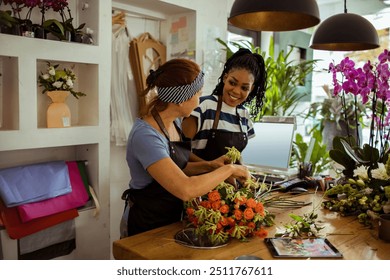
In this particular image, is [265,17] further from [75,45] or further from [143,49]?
[143,49]

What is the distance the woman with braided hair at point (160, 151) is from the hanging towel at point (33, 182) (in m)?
0.63

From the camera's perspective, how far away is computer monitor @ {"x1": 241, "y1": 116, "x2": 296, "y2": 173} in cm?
270

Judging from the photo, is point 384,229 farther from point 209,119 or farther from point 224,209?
point 209,119

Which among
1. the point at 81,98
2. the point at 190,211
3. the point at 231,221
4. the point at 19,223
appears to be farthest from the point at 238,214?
the point at 81,98

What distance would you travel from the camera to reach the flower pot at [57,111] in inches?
90.4

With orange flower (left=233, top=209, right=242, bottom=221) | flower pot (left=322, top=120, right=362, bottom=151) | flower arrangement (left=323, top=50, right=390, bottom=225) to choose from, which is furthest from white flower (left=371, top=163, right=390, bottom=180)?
flower pot (left=322, top=120, right=362, bottom=151)

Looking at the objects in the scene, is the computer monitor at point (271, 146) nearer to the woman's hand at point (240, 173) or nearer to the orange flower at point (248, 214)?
the woman's hand at point (240, 173)

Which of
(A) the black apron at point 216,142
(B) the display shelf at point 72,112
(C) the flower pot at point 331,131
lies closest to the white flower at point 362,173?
(A) the black apron at point 216,142

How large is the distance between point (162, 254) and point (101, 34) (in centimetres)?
155

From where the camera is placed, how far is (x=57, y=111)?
2.31 metres

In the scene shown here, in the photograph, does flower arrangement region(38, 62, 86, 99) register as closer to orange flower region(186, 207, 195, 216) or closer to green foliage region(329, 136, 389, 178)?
orange flower region(186, 207, 195, 216)

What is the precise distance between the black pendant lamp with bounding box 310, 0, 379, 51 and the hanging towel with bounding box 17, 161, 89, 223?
1583mm

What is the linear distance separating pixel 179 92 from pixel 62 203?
3.55 ft

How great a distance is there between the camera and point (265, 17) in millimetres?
1904
